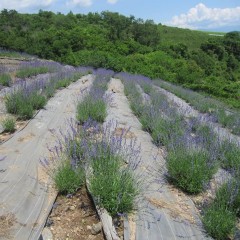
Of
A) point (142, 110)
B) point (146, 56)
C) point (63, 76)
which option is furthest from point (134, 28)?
point (142, 110)

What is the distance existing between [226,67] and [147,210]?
184 feet

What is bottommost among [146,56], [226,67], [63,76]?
[226,67]

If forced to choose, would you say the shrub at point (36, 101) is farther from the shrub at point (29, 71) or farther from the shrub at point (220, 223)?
the shrub at point (220, 223)

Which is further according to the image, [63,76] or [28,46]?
[28,46]

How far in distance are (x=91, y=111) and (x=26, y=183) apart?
3044mm

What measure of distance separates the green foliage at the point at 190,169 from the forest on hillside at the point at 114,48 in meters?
15.6

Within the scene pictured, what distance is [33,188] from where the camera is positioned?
4035 millimetres

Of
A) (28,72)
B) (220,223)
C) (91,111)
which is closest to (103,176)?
(220,223)

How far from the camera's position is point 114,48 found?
112 feet

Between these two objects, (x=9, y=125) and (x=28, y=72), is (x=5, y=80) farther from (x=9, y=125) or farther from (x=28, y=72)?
(x=9, y=125)

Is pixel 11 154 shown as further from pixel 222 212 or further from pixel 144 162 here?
pixel 222 212

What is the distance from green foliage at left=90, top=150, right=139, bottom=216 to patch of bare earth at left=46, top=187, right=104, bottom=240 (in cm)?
20

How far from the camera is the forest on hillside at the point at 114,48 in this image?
27.8m

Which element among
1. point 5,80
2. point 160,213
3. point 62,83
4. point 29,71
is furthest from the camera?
point 29,71
